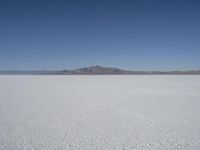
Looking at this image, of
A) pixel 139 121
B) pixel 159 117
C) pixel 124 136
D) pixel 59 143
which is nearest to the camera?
pixel 59 143

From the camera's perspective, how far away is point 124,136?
410 cm

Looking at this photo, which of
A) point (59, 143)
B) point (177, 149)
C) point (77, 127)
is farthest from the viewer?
point (77, 127)

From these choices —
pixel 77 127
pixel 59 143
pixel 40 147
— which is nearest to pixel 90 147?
pixel 59 143

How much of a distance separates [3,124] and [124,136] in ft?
9.70

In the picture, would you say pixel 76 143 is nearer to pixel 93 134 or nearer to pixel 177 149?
pixel 93 134

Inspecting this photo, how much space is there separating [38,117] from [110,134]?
2401mm

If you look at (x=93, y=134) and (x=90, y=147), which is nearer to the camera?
(x=90, y=147)

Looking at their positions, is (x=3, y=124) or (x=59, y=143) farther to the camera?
(x=3, y=124)

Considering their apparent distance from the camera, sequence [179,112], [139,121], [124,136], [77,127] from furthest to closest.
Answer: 1. [179,112]
2. [139,121]
3. [77,127]
4. [124,136]

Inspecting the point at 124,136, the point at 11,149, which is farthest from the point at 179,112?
the point at 11,149

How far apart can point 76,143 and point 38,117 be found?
2.27 m

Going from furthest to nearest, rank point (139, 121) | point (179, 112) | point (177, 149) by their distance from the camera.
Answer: point (179, 112) → point (139, 121) → point (177, 149)

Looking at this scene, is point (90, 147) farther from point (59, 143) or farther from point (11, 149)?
point (11, 149)

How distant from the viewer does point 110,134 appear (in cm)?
421
